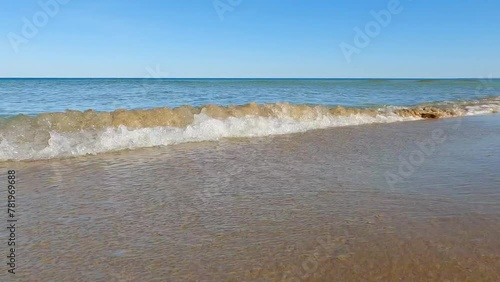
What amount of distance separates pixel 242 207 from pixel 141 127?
595 centimetres

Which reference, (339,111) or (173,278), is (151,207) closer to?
(173,278)

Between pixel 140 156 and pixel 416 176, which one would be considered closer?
pixel 416 176

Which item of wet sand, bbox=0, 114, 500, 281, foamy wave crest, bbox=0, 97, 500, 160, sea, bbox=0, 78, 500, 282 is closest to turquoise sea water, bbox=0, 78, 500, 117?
foamy wave crest, bbox=0, 97, 500, 160

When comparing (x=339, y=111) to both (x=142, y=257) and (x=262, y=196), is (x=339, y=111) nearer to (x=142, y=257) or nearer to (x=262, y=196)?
(x=262, y=196)

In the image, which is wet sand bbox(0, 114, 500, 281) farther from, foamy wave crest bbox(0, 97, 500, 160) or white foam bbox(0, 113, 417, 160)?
foamy wave crest bbox(0, 97, 500, 160)

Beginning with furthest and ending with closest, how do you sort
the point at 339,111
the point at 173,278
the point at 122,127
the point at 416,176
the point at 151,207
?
the point at 339,111, the point at 122,127, the point at 416,176, the point at 151,207, the point at 173,278

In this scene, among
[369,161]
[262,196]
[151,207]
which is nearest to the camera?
[151,207]

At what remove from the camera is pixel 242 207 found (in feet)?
14.2

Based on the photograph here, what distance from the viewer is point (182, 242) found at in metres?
3.39

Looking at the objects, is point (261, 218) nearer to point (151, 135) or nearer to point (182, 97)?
point (151, 135)

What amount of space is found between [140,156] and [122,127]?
220 centimetres

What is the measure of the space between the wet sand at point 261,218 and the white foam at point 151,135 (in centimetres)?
77

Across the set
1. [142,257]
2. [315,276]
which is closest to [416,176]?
[315,276]

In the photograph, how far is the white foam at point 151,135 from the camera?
762 cm
